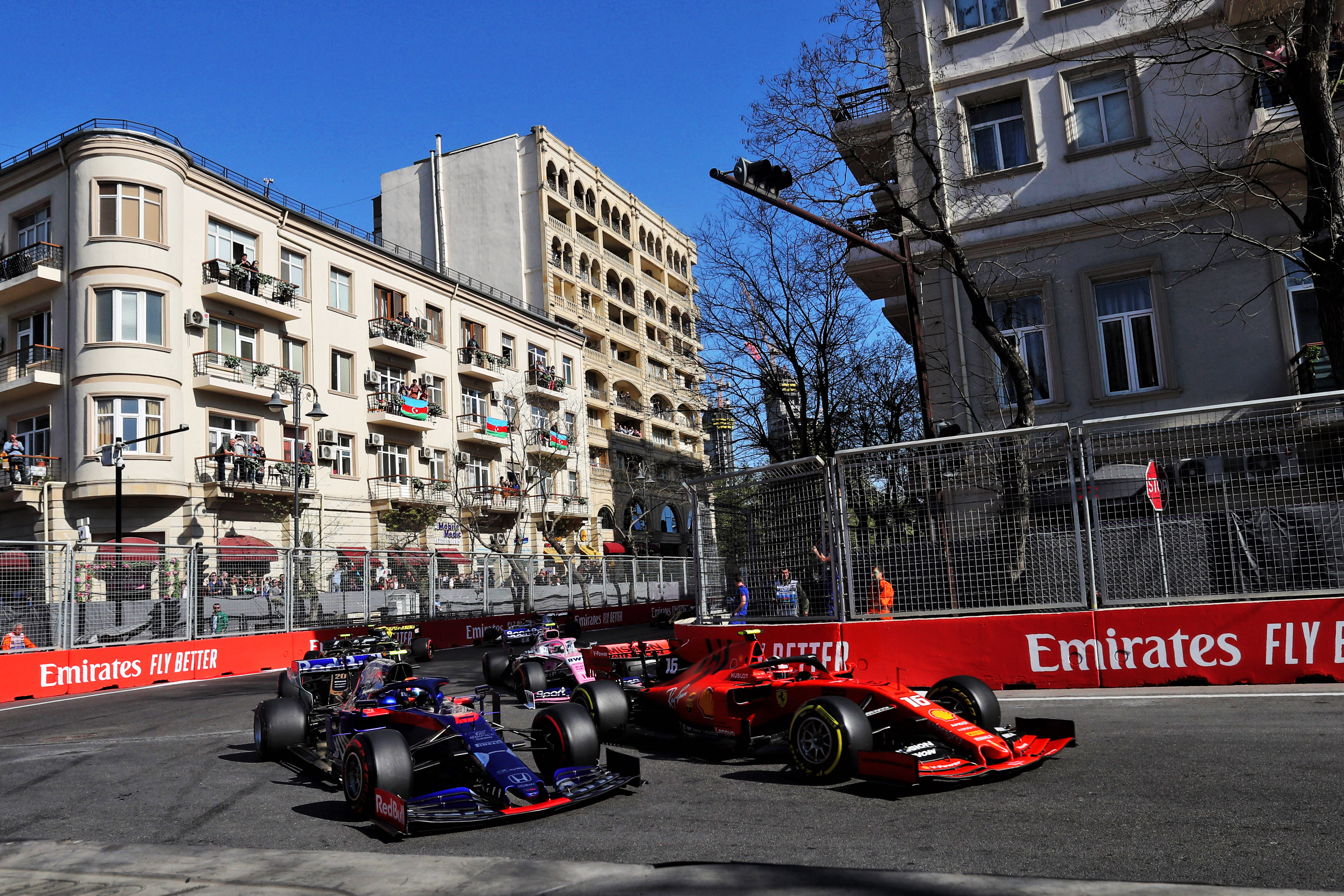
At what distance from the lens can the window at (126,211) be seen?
29797 millimetres

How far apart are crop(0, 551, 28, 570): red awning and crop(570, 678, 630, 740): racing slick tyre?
36.6 ft

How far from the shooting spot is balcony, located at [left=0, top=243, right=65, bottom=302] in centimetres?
2958

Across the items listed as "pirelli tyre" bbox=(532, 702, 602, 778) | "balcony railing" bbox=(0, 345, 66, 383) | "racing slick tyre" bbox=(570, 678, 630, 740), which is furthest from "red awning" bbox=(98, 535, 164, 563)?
"balcony railing" bbox=(0, 345, 66, 383)

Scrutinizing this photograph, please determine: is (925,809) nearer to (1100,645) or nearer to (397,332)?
(1100,645)

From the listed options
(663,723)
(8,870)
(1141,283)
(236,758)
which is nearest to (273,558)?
(236,758)

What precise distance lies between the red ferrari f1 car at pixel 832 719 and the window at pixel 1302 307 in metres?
13.6

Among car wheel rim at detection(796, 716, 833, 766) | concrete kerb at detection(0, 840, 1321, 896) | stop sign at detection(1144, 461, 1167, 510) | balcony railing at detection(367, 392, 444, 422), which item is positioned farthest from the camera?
balcony railing at detection(367, 392, 444, 422)

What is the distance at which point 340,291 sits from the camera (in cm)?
3756

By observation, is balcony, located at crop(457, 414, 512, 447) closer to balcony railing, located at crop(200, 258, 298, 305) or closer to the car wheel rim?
balcony railing, located at crop(200, 258, 298, 305)

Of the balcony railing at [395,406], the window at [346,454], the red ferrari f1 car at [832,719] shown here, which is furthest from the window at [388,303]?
the red ferrari f1 car at [832,719]

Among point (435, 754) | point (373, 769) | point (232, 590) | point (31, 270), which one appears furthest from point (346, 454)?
point (373, 769)

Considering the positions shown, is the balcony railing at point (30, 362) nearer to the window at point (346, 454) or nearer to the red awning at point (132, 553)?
the window at point (346, 454)

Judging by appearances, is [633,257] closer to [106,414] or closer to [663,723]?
[106,414]

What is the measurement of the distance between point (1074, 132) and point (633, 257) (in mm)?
45897
